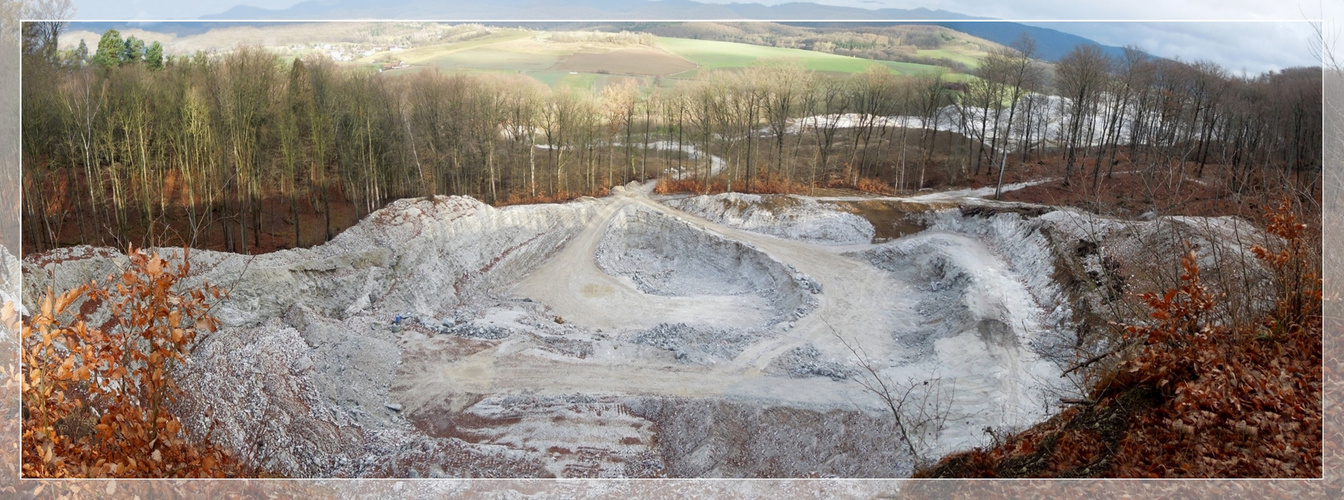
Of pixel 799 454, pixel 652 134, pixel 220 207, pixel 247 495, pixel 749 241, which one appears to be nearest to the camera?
pixel 247 495

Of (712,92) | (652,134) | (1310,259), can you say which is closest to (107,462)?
(1310,259)

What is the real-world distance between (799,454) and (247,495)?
883 centimetres

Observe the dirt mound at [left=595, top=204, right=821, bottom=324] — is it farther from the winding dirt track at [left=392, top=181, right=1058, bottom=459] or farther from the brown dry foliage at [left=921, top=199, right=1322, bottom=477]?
the brown dry foliage at [left=921, top=199, right=1322, bottom=477]

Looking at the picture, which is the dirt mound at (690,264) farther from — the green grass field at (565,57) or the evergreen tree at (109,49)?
the evergreen tree at (109,49)

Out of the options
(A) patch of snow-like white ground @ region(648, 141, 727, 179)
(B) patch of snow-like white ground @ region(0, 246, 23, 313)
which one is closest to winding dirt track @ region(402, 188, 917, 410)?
(A) patch of snow-like white ground @ region(648, 141, 727, 179)

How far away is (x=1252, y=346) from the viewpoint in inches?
252

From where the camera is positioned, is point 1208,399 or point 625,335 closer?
point 1208,399

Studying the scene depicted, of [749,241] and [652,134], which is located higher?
[652,134]

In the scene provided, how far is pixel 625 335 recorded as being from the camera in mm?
16484

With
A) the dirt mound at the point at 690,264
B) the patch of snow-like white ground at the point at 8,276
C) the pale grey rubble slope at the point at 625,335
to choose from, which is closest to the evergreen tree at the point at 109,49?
the pale grey rubble slope at the point at 625,335

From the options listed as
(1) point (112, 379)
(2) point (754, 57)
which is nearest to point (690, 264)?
(2) point (754, 57)

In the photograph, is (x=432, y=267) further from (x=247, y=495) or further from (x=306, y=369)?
(x=247, y=495)

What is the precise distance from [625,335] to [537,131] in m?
9.76

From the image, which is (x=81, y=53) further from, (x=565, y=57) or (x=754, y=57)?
(x=754, y=57)
